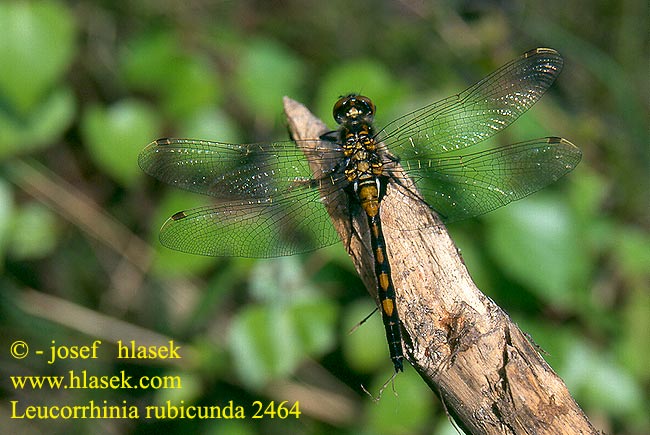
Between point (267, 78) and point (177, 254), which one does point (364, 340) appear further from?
point (267, 78)

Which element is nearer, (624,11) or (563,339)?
(563,339)

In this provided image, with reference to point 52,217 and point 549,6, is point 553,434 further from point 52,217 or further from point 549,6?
point 549,6

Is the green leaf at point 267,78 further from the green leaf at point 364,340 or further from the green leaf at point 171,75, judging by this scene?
the green leaf at point 364,340

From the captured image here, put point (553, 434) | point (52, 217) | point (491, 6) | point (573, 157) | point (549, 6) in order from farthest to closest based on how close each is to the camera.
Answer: point (549, 6) → point (491, 6) → point (52, 217) → point (573, 157) → point (553, 434)

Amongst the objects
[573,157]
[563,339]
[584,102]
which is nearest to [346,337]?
[563,339]

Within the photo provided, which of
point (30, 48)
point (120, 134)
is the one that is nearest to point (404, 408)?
point (120, 134)

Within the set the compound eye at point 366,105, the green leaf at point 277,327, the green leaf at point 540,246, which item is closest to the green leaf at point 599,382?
the green leaf at point 540,246

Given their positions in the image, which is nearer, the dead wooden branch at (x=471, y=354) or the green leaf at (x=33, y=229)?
the dead wooden branch at (x=471, y=354)

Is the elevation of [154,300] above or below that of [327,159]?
above
